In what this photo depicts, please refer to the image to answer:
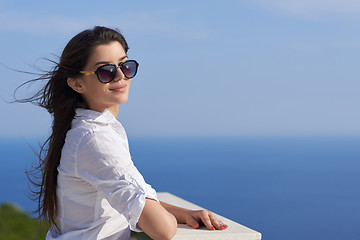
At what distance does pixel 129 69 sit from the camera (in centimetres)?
260

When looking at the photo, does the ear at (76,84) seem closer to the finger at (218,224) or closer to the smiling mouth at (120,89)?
the smiling mouth at (120,89)

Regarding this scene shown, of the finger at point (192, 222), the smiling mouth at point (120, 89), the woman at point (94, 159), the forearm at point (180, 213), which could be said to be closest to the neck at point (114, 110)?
the woman at point (94, 159)

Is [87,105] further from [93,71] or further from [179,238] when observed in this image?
[179,238]

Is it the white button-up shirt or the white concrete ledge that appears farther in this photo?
the white concrete ledge

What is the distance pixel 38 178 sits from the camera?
2.91m

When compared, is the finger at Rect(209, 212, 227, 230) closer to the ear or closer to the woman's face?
the woman's face

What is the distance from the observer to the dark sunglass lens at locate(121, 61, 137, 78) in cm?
256

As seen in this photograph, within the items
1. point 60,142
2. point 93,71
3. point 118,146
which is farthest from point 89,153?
point 93,71

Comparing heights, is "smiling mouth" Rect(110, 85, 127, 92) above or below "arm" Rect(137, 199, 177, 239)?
above

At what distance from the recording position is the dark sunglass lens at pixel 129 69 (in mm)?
2564

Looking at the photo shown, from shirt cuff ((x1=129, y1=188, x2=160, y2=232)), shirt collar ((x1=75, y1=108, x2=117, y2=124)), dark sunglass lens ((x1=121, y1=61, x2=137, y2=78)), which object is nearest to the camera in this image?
shirt cuff ((x1=129, y1=188, x2=160, y2=232))

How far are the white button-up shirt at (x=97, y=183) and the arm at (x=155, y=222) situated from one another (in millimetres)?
39

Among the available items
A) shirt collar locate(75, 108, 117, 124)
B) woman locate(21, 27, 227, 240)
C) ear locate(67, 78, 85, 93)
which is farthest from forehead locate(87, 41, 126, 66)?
shirt collar locate(75, 108, 117, 124)

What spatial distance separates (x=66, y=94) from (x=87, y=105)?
0.15m
